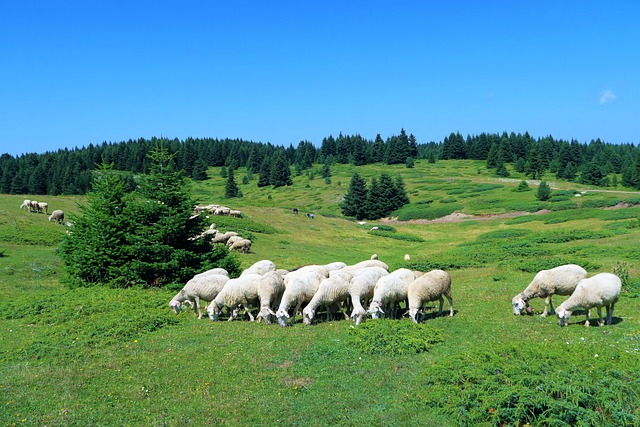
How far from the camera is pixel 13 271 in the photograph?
28891mm

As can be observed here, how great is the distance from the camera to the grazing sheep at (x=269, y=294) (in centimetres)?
1844

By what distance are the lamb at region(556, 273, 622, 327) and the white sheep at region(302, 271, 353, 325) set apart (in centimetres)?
798

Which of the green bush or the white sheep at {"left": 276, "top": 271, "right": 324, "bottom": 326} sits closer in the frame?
the green bush

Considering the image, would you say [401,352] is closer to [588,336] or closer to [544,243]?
[588,336]

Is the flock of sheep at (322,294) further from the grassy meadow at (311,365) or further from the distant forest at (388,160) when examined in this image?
the distant forest at (388,160)

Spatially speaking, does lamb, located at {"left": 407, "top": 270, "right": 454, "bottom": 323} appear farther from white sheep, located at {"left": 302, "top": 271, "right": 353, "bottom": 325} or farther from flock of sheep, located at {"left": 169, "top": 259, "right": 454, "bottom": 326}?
white sheep, located at {"left": 302, "top": 271, "right": 353, "bottom": 325}

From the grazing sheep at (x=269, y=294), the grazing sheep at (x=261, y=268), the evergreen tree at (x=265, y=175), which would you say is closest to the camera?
the grazing sheep at (x=269, y=294)

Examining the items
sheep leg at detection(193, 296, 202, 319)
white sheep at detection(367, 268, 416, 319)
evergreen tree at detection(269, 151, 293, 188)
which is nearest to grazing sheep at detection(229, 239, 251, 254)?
sheep leg at detection(193, 296, 202, 319)

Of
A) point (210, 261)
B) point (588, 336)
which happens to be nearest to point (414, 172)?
point (210, 261)

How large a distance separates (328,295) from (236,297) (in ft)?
13.0

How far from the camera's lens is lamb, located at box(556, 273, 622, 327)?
51.3 feet

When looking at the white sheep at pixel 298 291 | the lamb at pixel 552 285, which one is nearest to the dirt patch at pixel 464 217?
the lamb at pixel 552 285

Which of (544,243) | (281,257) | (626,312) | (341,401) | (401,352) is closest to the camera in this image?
(341,401)

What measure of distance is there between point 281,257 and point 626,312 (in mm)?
A: 27246
